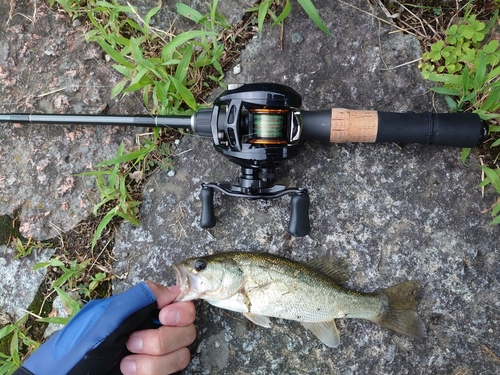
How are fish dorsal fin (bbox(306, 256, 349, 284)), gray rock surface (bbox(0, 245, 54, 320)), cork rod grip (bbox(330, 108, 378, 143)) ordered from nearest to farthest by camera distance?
cork rod grip (bbox(330, 108, 378, 143)) → fish dorsal fin (bbox(306, 256, 349, 284)) → gray rock surface (bbox(0, 245, 54, 320))

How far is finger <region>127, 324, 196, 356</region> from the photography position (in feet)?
9.86

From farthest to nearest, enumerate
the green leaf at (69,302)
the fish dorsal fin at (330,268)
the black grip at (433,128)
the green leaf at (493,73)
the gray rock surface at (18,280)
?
the gray rock surface at (18,280) < the green leaf at (69,302) < the fish dorsal fin at (330,268) < the green leaf at (493,73) < the black grip at (433,128)

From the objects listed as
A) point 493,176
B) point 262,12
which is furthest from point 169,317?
point 493,176

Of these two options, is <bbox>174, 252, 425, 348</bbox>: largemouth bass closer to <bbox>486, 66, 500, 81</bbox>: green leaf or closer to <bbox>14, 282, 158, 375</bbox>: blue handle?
<bbox>14, 282, 158, 375</bbox>: blue handle

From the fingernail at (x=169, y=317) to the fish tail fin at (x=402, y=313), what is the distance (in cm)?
149

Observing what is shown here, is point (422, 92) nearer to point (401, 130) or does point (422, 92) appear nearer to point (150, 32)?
point (401, 130)

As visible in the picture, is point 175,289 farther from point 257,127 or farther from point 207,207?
point 257,127

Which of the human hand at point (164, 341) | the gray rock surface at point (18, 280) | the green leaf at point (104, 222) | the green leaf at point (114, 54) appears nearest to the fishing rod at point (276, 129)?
the green leaf at point (114, 54)

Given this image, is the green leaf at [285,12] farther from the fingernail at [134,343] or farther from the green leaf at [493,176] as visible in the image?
the fingernail at [134,343]

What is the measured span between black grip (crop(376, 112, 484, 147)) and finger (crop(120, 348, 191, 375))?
2.24 metres

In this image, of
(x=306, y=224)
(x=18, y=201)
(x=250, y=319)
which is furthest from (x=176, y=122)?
(x=18, y=201)

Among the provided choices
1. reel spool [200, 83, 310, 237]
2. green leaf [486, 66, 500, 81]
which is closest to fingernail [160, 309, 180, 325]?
reel spool [200, 83, 310, 237]

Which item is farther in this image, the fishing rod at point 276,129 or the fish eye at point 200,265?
the fish eye at point 200,265

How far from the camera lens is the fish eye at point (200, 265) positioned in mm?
2953
